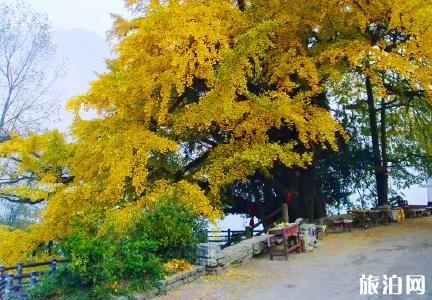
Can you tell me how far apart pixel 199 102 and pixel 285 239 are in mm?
4732

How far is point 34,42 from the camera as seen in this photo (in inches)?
894

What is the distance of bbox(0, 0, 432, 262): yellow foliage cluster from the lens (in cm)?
1177

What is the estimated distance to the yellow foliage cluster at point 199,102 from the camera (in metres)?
11.8

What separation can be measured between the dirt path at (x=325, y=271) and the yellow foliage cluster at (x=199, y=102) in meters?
2.48

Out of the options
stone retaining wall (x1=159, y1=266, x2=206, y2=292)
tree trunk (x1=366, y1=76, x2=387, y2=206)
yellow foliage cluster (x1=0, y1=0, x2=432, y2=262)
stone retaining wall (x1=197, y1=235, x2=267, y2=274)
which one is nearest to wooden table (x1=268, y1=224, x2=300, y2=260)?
stone retaining wall (x1=197, y1=235, x2=267, y2=274)

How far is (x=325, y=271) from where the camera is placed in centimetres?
975

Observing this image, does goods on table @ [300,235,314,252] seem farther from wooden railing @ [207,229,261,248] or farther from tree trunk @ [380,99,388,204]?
tree trunk @ [380,99,388,204]

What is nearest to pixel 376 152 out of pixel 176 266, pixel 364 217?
pixel 364 217

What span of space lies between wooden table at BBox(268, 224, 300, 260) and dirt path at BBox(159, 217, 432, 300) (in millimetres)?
293

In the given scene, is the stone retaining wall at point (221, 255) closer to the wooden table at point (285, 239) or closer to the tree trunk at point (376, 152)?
the wooden table at point (285, 239)

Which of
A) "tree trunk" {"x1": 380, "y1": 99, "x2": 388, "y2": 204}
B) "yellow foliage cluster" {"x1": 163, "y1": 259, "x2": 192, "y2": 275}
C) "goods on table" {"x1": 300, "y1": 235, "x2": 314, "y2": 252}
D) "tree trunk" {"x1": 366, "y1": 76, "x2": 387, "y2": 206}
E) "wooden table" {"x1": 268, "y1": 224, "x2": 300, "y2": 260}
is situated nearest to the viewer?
"yellow foliage cluster" {"x1": 163, "y1": 259, "x2": 192, "y2": 275}

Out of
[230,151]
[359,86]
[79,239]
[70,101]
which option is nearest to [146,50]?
[70,101]

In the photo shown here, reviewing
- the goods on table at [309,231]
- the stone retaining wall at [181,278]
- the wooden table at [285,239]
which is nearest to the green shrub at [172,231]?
the stone retaining wall at [181,278]

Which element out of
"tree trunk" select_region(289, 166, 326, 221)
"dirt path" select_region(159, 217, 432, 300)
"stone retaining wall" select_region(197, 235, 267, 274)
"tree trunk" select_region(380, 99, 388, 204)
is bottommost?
"dirt path" select_region(159, 217, 432, 300)
